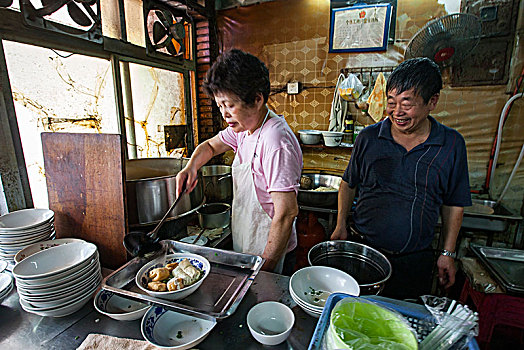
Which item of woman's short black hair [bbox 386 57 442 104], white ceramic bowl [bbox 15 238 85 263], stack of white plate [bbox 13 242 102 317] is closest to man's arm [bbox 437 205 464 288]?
woman's short black hair [bbox 386 57 442 104]

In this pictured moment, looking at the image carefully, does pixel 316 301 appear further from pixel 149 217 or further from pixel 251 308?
pixel 149 217

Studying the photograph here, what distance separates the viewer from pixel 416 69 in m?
1.70

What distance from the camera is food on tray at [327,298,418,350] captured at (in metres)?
0.67

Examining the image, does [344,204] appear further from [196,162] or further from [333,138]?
[333,138]

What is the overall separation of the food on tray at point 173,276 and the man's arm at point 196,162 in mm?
779

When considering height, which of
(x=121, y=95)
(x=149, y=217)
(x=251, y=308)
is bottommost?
(x=251, y=308)

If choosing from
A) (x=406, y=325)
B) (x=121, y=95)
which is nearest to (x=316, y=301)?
(x=406, y=325)

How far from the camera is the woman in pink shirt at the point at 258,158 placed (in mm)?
1475

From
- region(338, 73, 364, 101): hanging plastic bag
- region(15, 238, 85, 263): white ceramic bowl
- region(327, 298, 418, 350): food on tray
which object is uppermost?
region(338, 73, 364, 101): hanging plastic bag

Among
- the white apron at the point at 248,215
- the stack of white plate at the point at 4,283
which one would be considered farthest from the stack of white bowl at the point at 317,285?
the stack of white plate at the point at 4,283

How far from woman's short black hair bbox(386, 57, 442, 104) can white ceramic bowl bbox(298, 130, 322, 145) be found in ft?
7.21

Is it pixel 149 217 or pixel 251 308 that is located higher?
pixel 149 217

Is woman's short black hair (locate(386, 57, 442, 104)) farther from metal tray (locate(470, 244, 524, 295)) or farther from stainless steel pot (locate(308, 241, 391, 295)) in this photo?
metal tray (locate(470, 244, 524, 295))

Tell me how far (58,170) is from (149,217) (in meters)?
0.67
